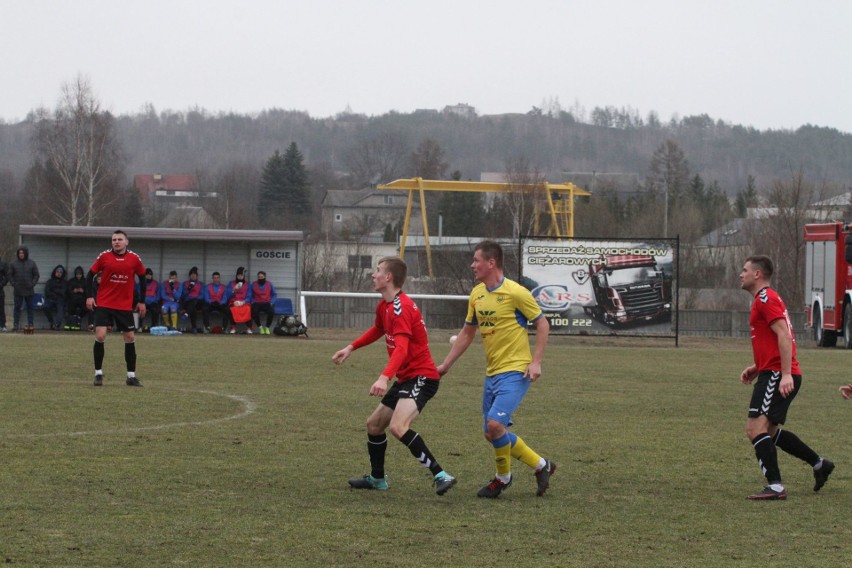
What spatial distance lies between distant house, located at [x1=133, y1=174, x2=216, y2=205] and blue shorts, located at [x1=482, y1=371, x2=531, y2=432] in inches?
4703

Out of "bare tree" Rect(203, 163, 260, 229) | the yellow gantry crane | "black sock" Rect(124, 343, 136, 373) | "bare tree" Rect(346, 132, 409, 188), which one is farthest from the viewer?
"bare tree" Rect(346, 132, 409, 188)

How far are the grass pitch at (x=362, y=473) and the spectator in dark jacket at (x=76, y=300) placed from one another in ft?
40.2

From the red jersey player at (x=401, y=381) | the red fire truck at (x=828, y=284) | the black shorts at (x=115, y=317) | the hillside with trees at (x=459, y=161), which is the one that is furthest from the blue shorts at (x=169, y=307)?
the hillside with trees at (x=459, y=161)

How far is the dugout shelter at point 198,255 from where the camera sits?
31.9 m

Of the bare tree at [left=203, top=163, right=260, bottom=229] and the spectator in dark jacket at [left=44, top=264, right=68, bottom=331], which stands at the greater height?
the bare tree at [left=203, top=163, right=260, bottom=229]

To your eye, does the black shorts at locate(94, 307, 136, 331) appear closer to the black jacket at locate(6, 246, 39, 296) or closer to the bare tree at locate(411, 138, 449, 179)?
the black jacket at locate(6, 246, 39, 296)

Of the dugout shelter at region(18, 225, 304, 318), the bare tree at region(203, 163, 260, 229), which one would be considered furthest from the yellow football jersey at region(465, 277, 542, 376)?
the bare tree at region(203, 163, 260, 229)

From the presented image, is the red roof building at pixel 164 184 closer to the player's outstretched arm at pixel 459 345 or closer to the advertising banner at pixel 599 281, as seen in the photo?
the advertising banner at pixel 599 281

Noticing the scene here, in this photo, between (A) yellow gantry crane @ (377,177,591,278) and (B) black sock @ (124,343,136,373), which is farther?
(A) yellow gantry crane @ (377,177,591,278)

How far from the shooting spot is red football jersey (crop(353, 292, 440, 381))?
27.5 ft

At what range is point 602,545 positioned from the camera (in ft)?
22.1

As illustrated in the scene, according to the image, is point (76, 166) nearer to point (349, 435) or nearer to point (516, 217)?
point (516, 217)

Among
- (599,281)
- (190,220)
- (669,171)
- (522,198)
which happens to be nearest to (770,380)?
(599,281)

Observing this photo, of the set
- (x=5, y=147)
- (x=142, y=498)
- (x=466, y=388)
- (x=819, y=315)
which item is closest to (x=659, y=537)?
(x=142, y=498)
